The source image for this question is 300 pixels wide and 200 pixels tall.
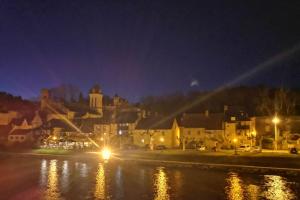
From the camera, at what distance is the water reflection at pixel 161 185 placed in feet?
117

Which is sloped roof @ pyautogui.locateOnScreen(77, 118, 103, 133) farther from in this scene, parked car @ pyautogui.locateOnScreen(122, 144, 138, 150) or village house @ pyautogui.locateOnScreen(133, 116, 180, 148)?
parked car @ pyautogui.locateOnScreen(122, 144, 138, 150)

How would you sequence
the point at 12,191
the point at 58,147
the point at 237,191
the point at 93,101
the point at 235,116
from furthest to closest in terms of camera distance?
the point at 93,101, the point at 58,147, the point at 235,116, the point at 12,191, the point at 237,191

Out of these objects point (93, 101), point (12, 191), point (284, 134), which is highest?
point (93, 101)

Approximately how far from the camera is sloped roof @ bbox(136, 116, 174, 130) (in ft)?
317

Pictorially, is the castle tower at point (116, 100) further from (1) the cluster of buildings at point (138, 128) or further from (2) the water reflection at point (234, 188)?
(2) the water reflection at point (234, 188)

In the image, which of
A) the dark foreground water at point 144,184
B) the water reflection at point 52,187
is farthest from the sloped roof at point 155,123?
the water reflection at point 52,187

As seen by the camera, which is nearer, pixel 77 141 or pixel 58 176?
pixel 58 176

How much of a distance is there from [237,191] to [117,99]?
11554 centimetres

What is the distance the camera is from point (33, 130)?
127 meters

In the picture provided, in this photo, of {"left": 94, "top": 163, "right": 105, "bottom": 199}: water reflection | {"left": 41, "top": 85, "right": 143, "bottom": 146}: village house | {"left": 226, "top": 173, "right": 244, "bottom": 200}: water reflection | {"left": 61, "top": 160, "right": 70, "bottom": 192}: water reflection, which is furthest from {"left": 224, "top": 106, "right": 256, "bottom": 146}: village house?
{"left": 61, "top": 160, "right": 70, "bottom": 192}: water reflection

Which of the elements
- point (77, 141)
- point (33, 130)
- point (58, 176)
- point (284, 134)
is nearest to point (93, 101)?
point (33, 130)

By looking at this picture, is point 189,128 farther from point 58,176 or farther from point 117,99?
point 117,99

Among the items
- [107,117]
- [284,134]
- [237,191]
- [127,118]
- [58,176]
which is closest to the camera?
[237,191]

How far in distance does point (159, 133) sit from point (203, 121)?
1076 centimetres
